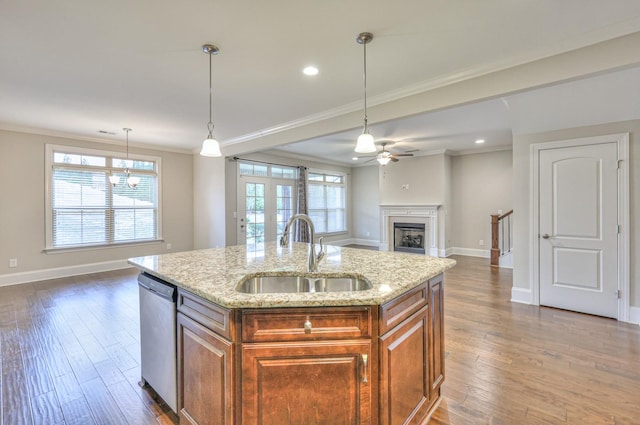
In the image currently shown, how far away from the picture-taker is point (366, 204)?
9445 mm

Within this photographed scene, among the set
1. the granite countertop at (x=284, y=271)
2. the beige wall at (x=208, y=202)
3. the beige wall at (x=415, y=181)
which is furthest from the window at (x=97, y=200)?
the beige wall at (x=415, y=181)

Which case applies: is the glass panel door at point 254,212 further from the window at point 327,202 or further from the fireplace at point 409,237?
the fireplace at point 409,237

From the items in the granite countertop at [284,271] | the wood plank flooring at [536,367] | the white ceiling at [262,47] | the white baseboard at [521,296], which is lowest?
the wood plank flooring at [536,367]

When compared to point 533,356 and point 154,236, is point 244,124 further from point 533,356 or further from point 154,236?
Answer: point 533,356

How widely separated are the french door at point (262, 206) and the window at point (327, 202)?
3.02ft

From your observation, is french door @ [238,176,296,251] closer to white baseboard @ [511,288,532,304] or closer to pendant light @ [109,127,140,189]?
pendant light @ [109,127,140,189]

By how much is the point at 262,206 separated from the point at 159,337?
517 centimetres

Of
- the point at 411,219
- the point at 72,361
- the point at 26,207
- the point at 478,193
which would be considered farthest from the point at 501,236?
the point at 26,207

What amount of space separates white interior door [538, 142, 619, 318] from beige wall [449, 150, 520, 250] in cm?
340

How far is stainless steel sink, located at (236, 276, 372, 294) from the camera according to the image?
1.91 metres

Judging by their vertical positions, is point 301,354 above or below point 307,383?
above

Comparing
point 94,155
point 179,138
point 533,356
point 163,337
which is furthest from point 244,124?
point 533,356

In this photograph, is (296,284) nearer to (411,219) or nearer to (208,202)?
(208,202)

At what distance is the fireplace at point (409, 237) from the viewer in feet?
25.2
